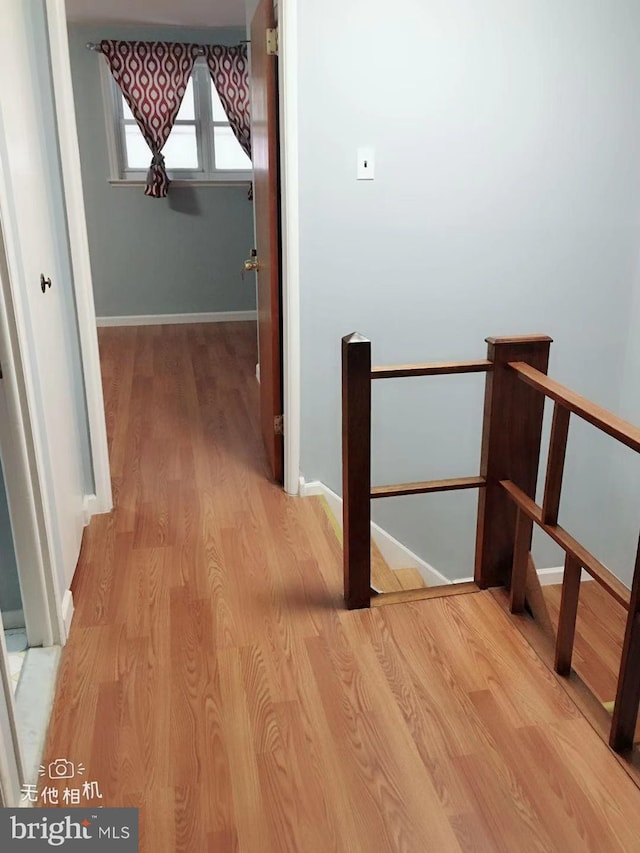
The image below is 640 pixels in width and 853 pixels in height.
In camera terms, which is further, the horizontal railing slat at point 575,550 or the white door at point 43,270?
the white door at point 43,270

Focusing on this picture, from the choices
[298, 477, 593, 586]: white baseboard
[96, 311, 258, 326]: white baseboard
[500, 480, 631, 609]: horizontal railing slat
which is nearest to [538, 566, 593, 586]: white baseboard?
[298, 477, 593, 586]: white baseboard

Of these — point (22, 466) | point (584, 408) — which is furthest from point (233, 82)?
point (584, 408)

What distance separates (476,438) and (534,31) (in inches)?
64.3

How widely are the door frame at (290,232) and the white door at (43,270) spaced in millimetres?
776

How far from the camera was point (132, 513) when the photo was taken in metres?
2.90

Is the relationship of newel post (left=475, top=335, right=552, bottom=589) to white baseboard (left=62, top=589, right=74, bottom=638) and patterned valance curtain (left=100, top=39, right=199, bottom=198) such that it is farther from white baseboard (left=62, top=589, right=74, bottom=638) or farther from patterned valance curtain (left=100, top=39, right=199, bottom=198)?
patterned valance curtain (left=100, top=39, right=199, bottom=198)

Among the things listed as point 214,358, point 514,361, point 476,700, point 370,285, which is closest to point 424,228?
point 370,285

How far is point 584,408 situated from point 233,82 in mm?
4834

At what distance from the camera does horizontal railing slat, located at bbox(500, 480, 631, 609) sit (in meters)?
1.67

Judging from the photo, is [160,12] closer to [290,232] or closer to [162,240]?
[162,240]

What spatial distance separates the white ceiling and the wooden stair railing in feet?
13.0

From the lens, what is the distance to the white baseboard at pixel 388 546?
10.1 ft

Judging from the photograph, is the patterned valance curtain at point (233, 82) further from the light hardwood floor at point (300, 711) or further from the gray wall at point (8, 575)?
the gray wall at point (8, 575)

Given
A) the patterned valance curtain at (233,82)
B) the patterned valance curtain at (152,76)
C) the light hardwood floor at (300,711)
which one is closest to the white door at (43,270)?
the light hardwood floor at (300,711)
